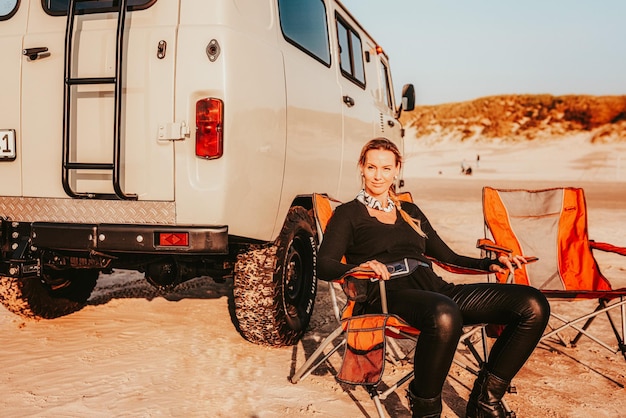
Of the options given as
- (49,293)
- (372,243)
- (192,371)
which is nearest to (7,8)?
(49,293)

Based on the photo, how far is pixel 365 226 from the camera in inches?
127

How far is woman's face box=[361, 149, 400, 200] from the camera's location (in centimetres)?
323

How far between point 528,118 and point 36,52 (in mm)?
63922

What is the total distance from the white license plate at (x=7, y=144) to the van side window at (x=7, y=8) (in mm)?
699

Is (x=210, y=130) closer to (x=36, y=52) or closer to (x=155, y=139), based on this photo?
(x=155, y=139)

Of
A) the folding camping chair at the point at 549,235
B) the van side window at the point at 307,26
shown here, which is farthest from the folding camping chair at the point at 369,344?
the van side window at the point at 307,26

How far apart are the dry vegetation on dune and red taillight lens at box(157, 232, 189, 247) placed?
56528mm

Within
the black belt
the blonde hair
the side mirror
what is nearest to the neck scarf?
the blonde hair

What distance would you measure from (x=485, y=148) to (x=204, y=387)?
58.0 m

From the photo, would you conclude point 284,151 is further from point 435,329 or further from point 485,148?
point 485,148

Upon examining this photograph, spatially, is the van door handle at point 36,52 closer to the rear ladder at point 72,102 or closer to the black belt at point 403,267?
the rear ladder at point 72,102

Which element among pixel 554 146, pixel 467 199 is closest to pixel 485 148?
pixel 554 146

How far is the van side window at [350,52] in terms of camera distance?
512 centimetres

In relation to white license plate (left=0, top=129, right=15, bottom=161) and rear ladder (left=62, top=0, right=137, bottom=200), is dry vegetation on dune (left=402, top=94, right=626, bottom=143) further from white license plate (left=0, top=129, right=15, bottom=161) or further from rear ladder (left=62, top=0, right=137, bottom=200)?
white license plate (left=0, top=129, right=15, bottom=161)
